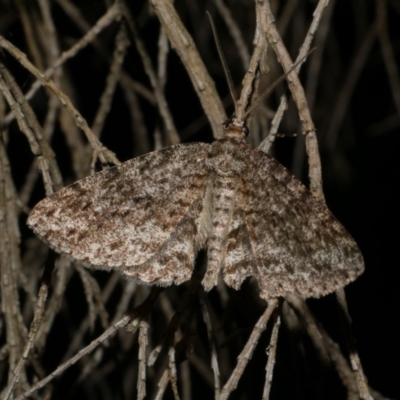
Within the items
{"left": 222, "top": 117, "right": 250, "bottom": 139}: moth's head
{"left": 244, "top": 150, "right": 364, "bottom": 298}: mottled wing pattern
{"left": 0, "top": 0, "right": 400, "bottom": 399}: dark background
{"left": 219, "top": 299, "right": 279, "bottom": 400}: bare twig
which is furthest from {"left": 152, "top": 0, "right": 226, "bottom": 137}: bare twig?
{"left": 0, "top": 0, "right": 400, "bottom": 399}: dark background

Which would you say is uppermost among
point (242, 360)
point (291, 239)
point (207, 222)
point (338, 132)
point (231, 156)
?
point (338, 132)

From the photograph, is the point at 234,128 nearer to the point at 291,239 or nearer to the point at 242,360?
the point at 291,239

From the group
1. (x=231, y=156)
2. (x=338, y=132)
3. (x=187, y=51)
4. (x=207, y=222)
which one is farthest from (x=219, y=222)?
(x=338, y=132)

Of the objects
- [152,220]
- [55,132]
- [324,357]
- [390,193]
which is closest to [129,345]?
[152,220]

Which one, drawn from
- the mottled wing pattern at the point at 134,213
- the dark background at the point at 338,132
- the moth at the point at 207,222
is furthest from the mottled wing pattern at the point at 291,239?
the dark background at the point at 338,132

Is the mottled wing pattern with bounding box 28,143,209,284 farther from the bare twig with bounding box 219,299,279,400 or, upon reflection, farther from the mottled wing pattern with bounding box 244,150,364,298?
the bare twig with bounding box 219,299,279,400

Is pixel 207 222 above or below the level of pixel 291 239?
above

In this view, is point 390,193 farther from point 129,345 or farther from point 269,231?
point 269,231

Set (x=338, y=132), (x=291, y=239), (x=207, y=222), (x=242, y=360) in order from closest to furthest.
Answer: (x=242, y=360)
(x=291, y=239)
(x=207, y=222)
(x=338, y=132)
